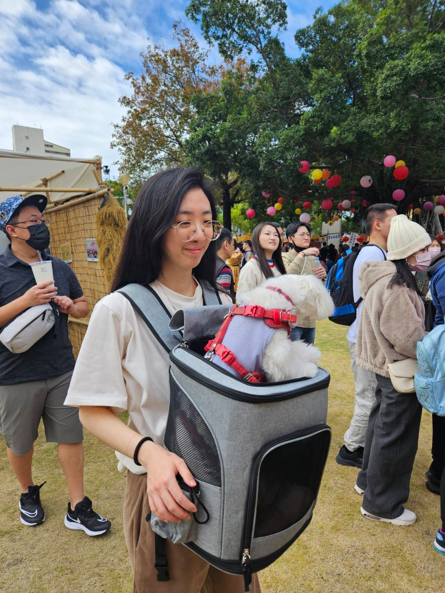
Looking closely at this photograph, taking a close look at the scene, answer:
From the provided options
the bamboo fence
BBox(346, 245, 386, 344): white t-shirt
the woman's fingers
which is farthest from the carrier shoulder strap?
the bamboo fence

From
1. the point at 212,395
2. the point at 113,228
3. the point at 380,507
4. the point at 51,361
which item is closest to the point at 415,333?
the point at 380,507

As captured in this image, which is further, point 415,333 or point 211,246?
point 415,333

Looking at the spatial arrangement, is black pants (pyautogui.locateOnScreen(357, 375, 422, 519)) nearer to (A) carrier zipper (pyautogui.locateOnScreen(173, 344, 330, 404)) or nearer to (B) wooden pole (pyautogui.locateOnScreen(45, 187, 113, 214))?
(A) carrier zipper (pyautogui.locateOnScreen(173, 344, 330, 404))

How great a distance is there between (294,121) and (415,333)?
15.1m

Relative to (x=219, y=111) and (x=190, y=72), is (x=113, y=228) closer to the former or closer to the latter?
(x=219, y=111)

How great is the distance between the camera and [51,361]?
2.47m

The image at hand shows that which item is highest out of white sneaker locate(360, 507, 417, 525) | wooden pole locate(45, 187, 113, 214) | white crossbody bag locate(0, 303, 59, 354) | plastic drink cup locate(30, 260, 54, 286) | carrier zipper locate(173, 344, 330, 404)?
wooden pole locate(45, 187, 113, 214)

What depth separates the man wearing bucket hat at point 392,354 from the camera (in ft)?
7.52

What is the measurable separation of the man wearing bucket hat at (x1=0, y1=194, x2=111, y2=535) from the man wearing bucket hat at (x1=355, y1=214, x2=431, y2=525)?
195cm

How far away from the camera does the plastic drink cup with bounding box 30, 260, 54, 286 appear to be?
2352mm

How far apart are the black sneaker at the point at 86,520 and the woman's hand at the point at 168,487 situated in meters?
1.96

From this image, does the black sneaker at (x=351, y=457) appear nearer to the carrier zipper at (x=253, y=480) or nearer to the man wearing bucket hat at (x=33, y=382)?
→ the man wearing bucket hat at (x=33, y=382)

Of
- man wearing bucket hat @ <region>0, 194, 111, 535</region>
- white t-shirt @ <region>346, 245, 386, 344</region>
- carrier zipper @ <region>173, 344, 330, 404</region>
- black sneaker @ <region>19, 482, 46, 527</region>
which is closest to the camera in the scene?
carrier zipper @ <region>173, 344, 330, 404</region>

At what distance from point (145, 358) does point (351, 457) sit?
9.24ft
